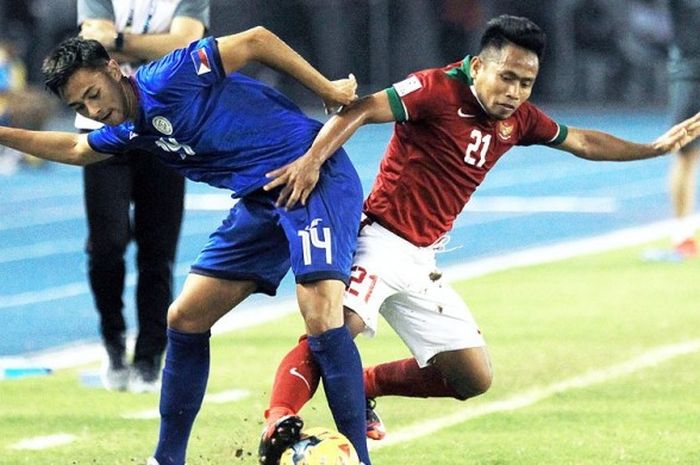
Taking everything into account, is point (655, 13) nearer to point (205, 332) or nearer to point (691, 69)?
point (691, 69)

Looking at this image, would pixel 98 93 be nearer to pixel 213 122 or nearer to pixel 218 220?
pixel 213 122

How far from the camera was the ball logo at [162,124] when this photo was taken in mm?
6621

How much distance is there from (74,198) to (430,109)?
14.0m

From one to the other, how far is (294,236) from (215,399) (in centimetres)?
267

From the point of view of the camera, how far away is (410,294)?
7.11m

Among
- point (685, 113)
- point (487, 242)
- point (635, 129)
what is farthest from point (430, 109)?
point (635, 129)

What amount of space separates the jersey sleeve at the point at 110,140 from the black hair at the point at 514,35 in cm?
144

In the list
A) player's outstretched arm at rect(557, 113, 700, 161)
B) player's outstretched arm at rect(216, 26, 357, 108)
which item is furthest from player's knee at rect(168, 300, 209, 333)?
player's outstretched arm at rect(557, 113, 700, 161)

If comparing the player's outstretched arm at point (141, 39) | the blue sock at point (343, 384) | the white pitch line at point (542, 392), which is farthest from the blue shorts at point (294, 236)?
the player's outstretched arm at point (141, 39)

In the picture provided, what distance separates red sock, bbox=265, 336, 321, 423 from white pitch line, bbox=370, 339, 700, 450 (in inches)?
39.3

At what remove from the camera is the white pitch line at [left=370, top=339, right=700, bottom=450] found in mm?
8059

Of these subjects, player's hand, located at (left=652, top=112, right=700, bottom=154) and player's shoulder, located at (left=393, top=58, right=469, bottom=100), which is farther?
player's hand, located at (left=652, top=112, right=700, bottom=154)

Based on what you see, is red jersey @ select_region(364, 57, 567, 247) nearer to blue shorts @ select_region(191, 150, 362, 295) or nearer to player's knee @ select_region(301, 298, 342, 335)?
blue shorts @ select_region(191, 150, 362, 295)

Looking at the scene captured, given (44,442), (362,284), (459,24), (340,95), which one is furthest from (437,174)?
(459,24)
